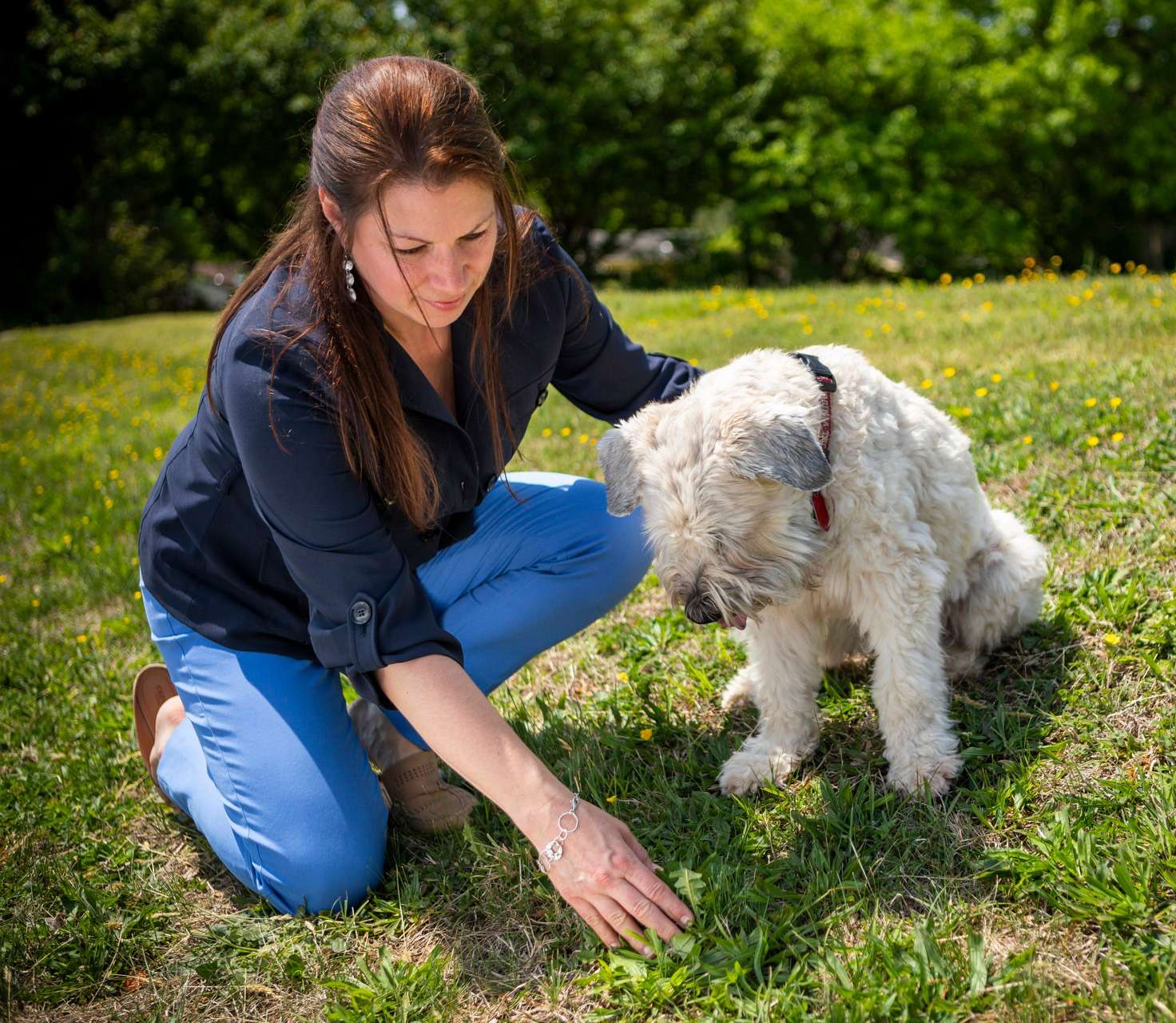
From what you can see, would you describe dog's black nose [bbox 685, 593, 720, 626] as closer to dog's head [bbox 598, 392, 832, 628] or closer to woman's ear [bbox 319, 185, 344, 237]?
dog's head [bbox 598, 392, 832, 628]

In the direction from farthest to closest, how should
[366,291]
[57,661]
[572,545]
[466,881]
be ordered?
[57,661], [572,545], [466,881], [366,291]

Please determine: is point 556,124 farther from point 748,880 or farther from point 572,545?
point 748,880

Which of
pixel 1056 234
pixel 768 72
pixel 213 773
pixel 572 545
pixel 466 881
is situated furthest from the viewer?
pixel 1056 234

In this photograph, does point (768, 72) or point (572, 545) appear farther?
point (768, 72)

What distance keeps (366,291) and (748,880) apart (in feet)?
6.22

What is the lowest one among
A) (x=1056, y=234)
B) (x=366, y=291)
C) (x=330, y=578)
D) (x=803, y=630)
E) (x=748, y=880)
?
(x=1056, y=234)

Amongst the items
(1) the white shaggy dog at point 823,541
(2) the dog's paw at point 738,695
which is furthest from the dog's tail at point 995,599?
(2) the dog's paw at point 738,695

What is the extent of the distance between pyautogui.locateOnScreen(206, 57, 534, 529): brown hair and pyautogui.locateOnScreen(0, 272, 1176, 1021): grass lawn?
1.17 metres

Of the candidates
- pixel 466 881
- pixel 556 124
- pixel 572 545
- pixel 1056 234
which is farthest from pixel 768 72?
pixel 466 881

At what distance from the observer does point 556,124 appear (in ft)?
58.0

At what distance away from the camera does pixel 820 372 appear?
2811 millimetres

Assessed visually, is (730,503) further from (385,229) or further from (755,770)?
(385,229)

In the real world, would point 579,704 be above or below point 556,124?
below

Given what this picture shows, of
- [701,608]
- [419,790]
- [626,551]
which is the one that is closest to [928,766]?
[701,608]
